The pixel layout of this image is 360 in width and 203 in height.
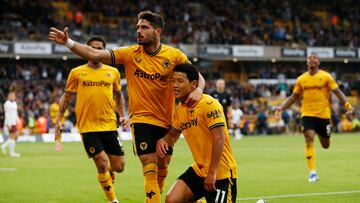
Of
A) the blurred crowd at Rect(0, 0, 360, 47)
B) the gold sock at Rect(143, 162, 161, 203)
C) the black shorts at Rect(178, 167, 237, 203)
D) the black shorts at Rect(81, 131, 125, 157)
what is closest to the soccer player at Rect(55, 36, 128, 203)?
the black shorts at Rect(81, 131, 125, 157)

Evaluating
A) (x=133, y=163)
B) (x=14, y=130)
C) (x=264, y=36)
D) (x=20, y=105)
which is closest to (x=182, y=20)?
(x=264, y=36)

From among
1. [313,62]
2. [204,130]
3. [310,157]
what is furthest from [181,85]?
[313,62]

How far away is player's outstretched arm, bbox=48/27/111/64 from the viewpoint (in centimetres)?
846

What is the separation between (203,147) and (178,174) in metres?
9.60

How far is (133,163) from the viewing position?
2280 cm

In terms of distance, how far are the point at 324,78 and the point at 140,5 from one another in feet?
132

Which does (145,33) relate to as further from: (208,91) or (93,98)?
(208,91)

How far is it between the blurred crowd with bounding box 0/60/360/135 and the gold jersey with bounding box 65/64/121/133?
83.3 ft

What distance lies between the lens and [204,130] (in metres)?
8.84

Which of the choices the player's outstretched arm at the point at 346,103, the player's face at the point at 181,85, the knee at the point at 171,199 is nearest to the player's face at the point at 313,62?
the player's outstretched arm at the point at 346,103

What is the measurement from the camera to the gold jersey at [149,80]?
9.85 meters

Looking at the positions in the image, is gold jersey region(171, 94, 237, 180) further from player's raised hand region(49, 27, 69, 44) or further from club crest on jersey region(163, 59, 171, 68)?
player's raised hand region(49, 27, 69, 44)

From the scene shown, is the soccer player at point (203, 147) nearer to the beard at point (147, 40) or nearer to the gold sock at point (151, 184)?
the gold sock at point (151, 184)

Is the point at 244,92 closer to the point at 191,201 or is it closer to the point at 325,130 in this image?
the point at 325,130
